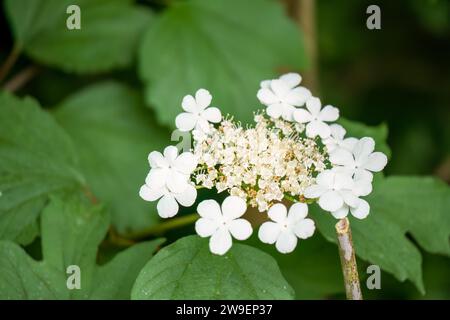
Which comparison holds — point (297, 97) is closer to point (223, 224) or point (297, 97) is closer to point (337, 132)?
point (337, 132)

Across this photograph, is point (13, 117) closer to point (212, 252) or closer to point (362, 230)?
point (212, 252)

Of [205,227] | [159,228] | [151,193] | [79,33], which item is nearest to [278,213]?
[205,227]

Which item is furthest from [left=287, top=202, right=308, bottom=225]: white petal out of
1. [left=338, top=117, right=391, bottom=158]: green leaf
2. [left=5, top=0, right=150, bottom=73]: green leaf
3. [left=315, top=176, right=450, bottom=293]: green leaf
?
[left=5, top=0, right=150, bottom=73]: green leaf

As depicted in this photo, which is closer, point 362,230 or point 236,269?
point 236,269

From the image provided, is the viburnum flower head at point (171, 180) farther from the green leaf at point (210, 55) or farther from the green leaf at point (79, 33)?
the green leaf at point (79, 33)
